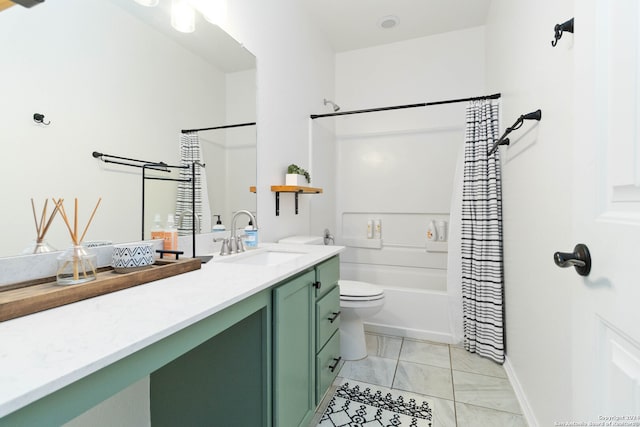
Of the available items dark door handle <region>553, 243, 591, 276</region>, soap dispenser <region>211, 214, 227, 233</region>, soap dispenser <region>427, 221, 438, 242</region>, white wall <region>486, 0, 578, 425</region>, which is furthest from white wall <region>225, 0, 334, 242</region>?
dark door handle <region>553, 243, 591, 276</region>

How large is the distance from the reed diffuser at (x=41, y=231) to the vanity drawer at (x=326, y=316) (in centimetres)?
105

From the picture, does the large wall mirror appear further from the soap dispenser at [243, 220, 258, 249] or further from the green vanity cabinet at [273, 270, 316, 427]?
the green vanity cabinet at [273, 270, 316, 427]

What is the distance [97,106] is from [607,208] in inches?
56.8

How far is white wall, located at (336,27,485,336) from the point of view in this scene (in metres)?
2.96

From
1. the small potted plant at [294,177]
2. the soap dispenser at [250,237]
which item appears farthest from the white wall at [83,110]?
the small potted plant at [294,177]

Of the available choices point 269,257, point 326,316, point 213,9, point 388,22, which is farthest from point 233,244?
point 388,22

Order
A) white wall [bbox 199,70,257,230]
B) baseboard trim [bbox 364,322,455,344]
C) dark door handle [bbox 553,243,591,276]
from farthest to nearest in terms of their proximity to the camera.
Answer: baseboard trim [bbox 364,322,455,344]
white wall [bbox 199,70,257,230]
dark door handle [bbox 553,243,591,276]

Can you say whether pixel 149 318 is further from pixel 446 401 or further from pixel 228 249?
pixel 446 401

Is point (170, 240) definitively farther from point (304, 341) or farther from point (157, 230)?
point (304, 341)

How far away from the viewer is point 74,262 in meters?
0.89

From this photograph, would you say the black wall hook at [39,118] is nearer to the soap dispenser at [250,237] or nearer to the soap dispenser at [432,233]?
the soap dispenser at [250,237]

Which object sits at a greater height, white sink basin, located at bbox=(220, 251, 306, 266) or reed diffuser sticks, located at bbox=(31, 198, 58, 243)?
reed diffuser sticks, located at bbox=(31, 198, 58, 243)

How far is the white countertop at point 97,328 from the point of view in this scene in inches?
18.5

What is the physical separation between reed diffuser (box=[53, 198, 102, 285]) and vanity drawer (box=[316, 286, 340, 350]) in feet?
3.04
